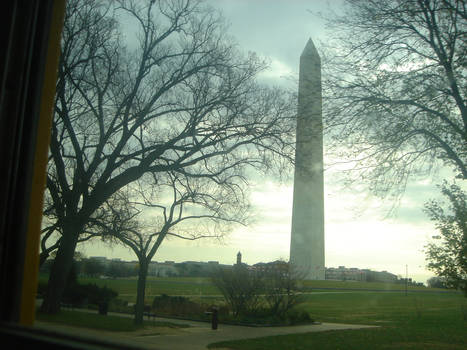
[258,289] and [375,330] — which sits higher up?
[258,289]

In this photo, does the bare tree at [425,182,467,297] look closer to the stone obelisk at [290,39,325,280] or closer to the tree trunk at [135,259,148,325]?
the stone obelisk at [290,39,325,280]

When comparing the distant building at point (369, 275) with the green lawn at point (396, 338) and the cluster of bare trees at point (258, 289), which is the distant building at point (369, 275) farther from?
the cluster of bare trees at point (258, 289)

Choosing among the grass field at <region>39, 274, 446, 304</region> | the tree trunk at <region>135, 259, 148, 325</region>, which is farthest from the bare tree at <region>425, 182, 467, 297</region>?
the tree trunk at <region>135, 259, 148, 325</region>

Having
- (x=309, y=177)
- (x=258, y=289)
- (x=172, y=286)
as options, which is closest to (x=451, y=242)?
(x=309, y=177)

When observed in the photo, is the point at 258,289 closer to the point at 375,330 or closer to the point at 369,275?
the point at 369,275

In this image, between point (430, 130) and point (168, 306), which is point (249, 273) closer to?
point (168, 306)

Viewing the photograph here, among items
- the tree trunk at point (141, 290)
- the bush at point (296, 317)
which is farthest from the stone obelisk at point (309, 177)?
the tree trunk at point (141, 290)

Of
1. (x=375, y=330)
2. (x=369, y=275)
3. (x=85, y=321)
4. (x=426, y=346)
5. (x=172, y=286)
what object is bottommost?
(x=375, y=330)

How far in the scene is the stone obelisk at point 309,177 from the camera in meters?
6.06

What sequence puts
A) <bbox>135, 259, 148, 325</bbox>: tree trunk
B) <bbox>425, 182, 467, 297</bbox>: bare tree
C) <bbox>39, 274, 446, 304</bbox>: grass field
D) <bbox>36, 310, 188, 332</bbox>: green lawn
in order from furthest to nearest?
<bbox>135, 259, 148, 325</bbox>: tree trunk < <bbox>39, 274, 446, 304</bbox>: grass field < <bbox>425, 182, 467, 297</bbox>: bare tree < <bbox>36, 310, 188, 332</bbox>: green lawn

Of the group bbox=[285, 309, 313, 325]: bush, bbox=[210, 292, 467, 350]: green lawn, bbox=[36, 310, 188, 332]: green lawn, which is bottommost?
bbox=[285, 309, 313, 325]: bush

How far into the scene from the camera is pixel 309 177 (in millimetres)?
8141

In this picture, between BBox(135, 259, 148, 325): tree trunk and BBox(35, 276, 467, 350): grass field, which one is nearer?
BBox(35, 276, 467, 350): grass field

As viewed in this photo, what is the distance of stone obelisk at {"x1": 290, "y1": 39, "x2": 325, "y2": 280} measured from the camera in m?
6.06
